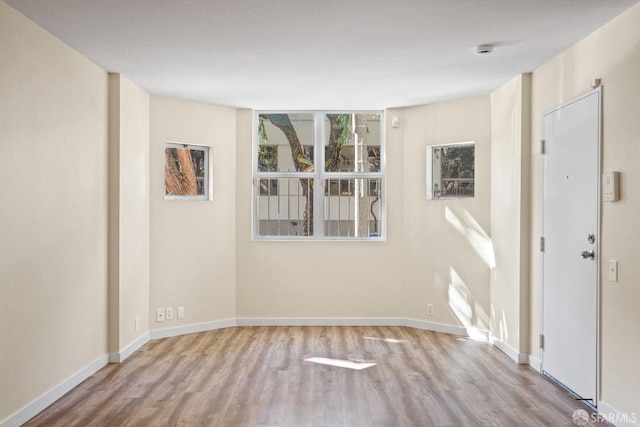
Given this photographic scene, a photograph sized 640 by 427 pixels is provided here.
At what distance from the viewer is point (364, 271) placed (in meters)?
6.59

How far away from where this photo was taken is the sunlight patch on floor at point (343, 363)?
480 centimetres

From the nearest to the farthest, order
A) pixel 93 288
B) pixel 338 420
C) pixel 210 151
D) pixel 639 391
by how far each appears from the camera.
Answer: pixel 639 391 → pixel 338 420 → pixel 93 288 → pixel 210 151

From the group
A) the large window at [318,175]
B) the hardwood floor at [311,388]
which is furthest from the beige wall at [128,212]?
the large window at [318,175]

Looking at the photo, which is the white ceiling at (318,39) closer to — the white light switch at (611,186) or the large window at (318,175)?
the white light switch at (611,186)

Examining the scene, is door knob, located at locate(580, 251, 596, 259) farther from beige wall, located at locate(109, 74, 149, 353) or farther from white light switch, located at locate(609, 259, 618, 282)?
beige wall, located at locate(109, 74, 149, 353)

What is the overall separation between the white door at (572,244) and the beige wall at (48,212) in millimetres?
3563

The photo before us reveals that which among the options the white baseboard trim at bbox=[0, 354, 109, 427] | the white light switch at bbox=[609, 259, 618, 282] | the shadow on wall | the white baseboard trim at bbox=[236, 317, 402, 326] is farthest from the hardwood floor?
the white light switch at bbox=[609, 259, 618, 282]

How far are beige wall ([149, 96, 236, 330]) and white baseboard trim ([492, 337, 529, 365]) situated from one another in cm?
291

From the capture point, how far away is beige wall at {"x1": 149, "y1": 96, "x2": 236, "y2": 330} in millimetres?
5902

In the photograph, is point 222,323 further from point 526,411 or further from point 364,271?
point 526,411

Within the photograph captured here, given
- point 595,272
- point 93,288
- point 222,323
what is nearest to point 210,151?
point 222,323

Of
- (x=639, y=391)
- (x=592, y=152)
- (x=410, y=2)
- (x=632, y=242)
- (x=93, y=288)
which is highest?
(x=410, y=2)

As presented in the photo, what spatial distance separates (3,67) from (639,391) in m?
3.99

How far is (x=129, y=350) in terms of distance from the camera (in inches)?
203
